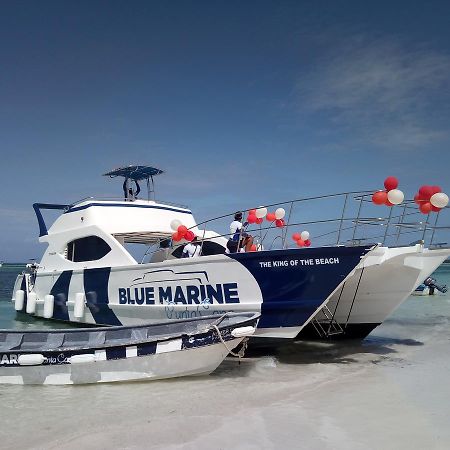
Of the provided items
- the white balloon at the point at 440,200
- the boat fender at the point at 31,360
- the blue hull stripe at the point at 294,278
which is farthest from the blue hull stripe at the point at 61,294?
the white balloon at the point at 440,200

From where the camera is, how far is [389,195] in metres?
8.09

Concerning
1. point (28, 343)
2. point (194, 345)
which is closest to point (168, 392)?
point (194, 345)

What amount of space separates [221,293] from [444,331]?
22.7ft

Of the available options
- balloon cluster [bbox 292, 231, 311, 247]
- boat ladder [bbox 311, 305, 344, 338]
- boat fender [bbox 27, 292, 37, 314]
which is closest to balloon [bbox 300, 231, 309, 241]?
balloon cluster [bbox 292, 231, 311, 247]

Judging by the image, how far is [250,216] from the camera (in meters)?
10.6

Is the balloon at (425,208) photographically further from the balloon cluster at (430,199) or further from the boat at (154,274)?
the boat at (154,274)

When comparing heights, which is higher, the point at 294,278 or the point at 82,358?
the point at 294,278

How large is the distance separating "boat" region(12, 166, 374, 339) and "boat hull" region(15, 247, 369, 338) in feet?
0.05

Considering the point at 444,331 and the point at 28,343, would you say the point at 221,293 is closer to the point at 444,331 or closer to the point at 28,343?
the point at 28,343

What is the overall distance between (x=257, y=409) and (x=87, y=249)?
752 centimetres

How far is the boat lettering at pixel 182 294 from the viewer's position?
27.8ft

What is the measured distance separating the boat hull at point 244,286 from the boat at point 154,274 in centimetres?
2

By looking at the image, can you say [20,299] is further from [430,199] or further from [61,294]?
[430,199]

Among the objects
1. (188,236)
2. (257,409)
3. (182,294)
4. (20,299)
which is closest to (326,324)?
(182,294)
